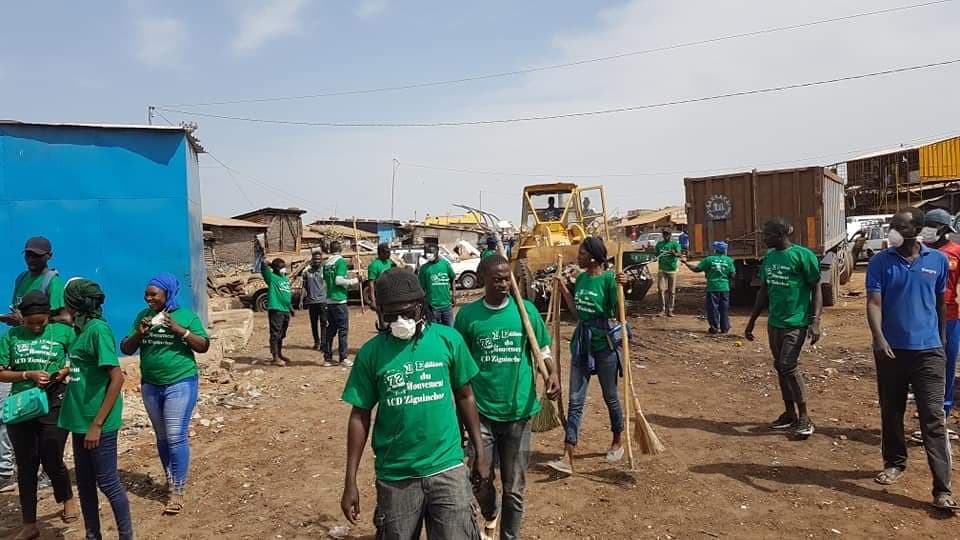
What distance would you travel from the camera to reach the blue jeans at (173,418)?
4.62 metres

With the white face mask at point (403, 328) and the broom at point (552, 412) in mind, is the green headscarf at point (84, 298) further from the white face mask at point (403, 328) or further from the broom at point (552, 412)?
the broom at point (552, 412)

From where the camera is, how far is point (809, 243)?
1270 centimetres

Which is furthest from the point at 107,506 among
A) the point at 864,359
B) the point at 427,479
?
the point at 864,359

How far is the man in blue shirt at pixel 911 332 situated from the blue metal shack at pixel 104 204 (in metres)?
8.02

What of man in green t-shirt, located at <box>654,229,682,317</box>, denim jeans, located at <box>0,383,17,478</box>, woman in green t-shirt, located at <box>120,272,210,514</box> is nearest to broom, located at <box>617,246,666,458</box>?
woman in green t-shirt, located at <box>120,272,210,514</box>

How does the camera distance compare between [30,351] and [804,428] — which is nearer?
[30,351]

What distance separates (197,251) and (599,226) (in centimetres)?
836

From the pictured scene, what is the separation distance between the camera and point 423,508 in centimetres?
273

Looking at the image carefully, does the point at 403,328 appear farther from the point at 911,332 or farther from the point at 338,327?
the point at 338,327

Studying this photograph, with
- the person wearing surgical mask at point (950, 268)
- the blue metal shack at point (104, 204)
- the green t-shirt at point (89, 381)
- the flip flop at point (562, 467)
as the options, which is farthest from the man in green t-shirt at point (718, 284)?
the green t-shirt at point (89, 381)

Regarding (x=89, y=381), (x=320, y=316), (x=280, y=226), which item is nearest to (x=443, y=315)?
(x=320, y=316)

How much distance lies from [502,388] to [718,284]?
312 inches

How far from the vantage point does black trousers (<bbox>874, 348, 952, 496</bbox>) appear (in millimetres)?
4141

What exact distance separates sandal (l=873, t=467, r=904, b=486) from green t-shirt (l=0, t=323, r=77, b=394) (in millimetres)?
5531
